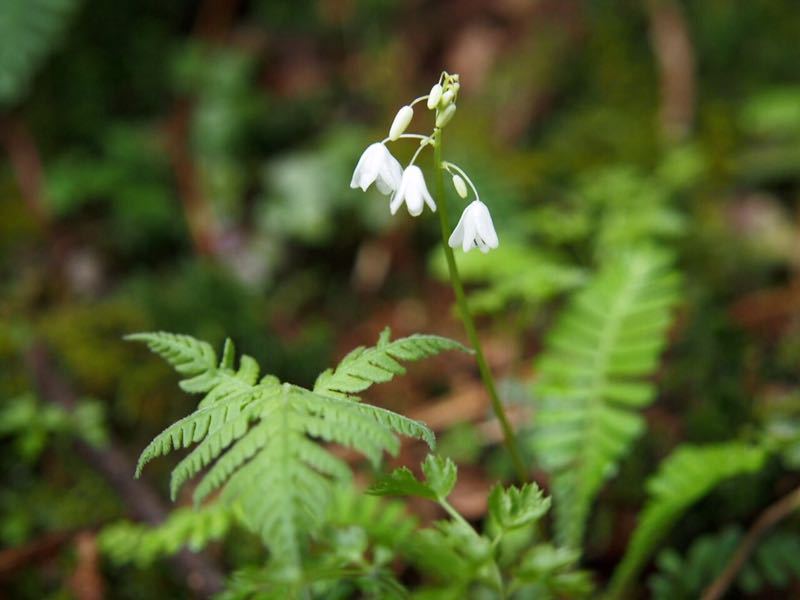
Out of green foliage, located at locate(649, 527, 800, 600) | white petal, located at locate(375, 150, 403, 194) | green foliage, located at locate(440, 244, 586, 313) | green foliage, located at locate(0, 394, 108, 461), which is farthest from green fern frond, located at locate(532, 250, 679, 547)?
green foliage, located at locate(0, 394, 108, 461)

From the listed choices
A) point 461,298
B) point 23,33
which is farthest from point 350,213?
point 461,298

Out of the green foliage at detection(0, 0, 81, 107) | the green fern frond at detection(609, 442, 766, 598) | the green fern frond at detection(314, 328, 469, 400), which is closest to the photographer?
the green fern frond at detection(314, 328, 469, 400)

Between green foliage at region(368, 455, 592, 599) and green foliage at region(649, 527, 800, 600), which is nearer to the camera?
green foliage at region(368, 455, 592, 599)

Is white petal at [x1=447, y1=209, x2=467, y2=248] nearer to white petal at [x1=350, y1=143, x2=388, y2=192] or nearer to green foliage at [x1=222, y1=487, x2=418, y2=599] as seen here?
white petal at [x1=350, y1=143, x2=388, y2=192]

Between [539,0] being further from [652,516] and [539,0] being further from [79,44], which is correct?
[652,516]

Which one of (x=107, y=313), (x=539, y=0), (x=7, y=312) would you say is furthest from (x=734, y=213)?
(x=7, y=312)

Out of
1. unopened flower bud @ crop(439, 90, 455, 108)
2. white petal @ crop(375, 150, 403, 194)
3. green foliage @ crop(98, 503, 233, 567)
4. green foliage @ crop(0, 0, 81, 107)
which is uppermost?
green foliage @ crop(0, 0, 81, 107)

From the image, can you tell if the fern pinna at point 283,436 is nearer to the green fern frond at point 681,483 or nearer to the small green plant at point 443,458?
the small green plant at point 443,458
